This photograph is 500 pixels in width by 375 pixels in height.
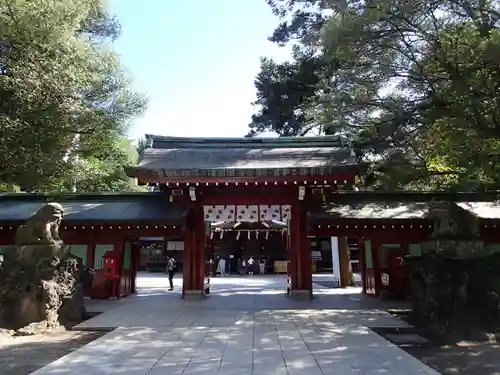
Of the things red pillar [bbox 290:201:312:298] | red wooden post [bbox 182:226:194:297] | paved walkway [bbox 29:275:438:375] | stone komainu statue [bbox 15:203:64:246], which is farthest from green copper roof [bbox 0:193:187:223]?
red pillar [bbox 290:201:312:298]

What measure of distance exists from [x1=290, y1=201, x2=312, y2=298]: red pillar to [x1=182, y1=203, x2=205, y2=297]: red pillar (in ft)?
9.76

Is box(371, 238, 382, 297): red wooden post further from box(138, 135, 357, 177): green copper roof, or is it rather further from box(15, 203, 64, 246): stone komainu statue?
box(15, 203, 64, 246): stone komainu statue

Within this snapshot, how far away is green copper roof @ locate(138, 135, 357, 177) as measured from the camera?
42.4 ft

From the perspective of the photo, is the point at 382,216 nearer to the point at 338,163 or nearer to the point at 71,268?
the point at 338,163

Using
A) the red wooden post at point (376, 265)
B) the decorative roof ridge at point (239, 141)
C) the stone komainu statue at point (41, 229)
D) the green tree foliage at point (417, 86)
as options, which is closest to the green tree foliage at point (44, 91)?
the stone komainu statue at point (41, 229)

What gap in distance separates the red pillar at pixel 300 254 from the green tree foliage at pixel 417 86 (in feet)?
8.85

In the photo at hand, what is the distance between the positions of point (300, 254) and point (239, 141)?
5424 mm

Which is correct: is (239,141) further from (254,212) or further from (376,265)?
(376,265)

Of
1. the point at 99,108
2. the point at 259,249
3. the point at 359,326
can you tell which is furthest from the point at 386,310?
the point at 259,249

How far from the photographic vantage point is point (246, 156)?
15453 mm

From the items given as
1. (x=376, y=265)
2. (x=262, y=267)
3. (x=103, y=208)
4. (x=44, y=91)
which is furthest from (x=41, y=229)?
(x=262, y=267)

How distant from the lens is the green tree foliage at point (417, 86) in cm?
870

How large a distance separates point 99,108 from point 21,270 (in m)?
5.42

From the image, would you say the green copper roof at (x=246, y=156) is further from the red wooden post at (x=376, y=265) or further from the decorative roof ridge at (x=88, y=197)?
the red wooden post at (x=376, y=265)
